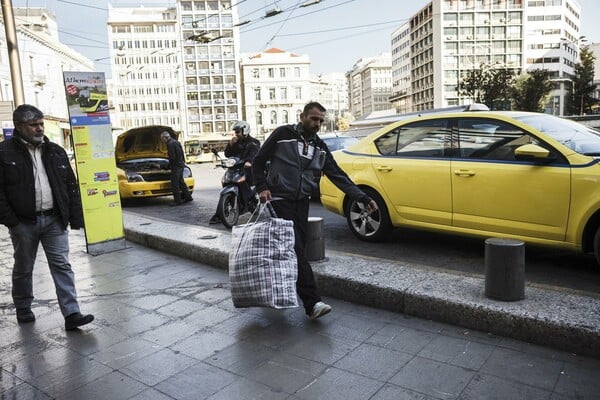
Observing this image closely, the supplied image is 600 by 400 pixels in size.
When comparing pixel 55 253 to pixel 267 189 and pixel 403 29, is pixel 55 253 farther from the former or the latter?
pixel 403 29

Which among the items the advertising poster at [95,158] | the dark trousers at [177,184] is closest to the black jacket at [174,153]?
the dark trousers at [177,184]

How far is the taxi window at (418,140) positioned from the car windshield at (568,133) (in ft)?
2.71

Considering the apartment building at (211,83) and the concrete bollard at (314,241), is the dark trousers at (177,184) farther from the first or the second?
the apartment building at (211,83)

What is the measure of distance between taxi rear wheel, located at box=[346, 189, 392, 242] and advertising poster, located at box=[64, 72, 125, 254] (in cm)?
332

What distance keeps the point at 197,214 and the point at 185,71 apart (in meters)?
99.5

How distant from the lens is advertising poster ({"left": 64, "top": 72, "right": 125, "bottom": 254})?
21.7 ft

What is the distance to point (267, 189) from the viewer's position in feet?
12.8

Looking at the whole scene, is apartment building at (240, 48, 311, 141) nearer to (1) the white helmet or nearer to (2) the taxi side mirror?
(1) the white helmet

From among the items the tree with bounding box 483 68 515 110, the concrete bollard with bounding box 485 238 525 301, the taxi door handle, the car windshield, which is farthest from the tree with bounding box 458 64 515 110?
the concrete bollard with bounding box 485 238 525 301

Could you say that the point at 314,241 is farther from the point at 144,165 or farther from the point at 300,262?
the point at 144,165

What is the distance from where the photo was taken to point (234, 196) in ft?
27.5

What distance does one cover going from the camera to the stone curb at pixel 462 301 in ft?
10.8

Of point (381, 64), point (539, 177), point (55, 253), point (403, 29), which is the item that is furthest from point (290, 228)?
point (381, 64)

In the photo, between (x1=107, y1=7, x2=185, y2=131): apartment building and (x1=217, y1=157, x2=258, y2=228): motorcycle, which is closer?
(x1=217, y1=157, x2=258, y2=228): motorcycle
